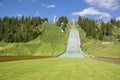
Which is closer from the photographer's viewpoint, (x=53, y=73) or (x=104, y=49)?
(x=53, y=73)

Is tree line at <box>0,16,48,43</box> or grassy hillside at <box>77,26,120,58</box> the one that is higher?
tree line at <box>0,16,48,43</box>

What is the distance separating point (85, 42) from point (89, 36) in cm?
2728

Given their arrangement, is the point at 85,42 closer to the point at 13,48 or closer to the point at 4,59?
the point at 13,48

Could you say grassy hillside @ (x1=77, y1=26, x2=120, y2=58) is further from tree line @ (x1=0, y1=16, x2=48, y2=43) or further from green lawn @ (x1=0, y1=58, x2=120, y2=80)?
green lawn @ (x1=0, y1=58, x2=120, y2=80)

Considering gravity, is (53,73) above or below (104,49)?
above

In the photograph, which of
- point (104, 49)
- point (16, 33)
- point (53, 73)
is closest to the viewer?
point (53, 73)

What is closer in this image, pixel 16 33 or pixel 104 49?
pixel 104 49

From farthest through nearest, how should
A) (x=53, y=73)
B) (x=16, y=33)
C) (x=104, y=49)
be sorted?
1. (x=16, y=33)
2. (x=104, y=49)
3. (x=53, y=73)

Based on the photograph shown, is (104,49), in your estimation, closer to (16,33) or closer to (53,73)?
(16,33)

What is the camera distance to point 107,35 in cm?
19325

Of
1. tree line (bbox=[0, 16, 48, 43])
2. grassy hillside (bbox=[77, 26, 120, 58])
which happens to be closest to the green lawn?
grassy hillside (bbox=[77, 26, 120, 58])

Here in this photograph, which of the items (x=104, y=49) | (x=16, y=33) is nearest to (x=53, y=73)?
(x=104, y=49)

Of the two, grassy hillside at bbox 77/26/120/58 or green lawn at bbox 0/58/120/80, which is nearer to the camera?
green lawn at bbox 0/58/120/80

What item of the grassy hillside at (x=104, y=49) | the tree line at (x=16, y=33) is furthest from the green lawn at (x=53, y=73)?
the tree line at (x=16, y=33)
